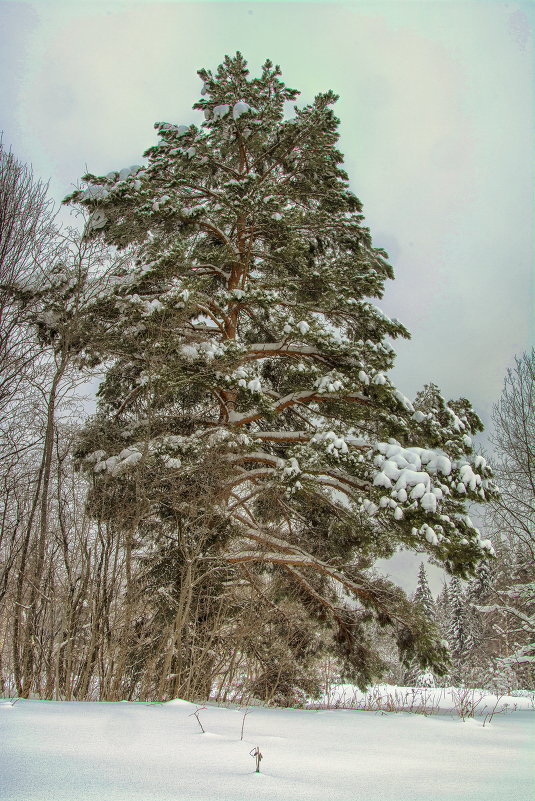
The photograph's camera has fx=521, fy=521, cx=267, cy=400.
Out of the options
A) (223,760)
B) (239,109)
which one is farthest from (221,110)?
(223,760)

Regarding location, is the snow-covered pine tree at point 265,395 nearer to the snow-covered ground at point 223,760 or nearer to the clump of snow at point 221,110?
the clump of snow at point 221,110

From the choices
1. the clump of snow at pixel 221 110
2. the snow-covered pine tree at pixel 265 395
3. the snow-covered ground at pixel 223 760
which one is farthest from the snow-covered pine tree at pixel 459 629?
the snow-covered ground at pixel 223 760

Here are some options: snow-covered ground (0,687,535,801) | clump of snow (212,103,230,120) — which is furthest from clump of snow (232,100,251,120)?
snow-covered ground (0,687,535,801)

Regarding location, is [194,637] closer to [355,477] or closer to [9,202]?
[355,477]

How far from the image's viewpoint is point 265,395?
833cm

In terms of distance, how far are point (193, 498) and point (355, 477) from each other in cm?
277

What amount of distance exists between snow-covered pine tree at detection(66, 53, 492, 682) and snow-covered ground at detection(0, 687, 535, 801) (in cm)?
267

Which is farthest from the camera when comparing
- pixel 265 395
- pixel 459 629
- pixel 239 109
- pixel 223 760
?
pixel 459 629

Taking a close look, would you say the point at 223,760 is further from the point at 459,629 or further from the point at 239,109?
the point at 459,629

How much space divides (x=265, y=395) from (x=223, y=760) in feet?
19.2

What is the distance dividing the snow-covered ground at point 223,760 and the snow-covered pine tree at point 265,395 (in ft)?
8.75

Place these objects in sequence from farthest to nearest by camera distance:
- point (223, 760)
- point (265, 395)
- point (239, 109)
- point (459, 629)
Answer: point (459, 629) → point (239, 109) → point (265, 395) → point (223, 760)

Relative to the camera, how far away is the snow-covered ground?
2240mm

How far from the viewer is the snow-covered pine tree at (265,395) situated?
24.2 ft
